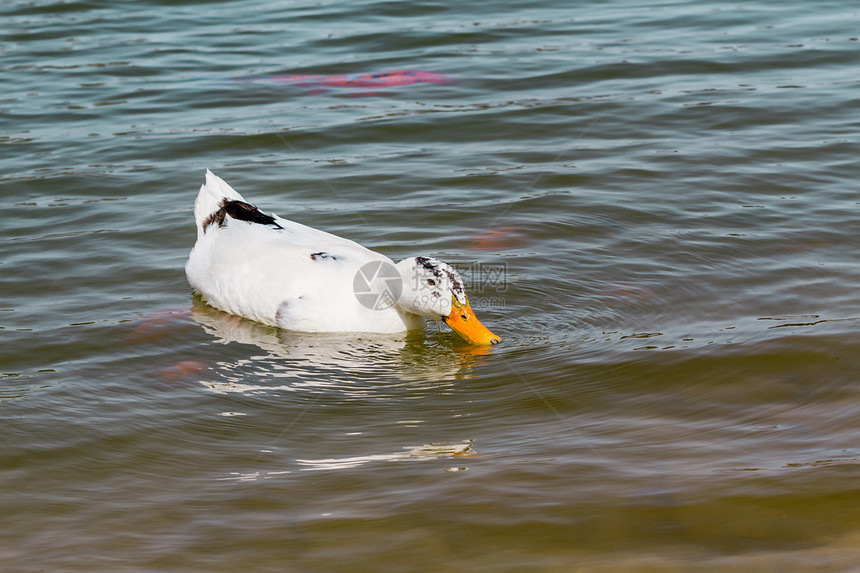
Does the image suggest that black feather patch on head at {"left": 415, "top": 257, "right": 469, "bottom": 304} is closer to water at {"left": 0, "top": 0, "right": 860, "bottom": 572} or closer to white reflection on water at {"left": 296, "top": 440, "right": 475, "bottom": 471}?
water at {"left": 0, "top": 0, "right": 860, "bottom": 572}

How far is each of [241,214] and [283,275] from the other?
90cm

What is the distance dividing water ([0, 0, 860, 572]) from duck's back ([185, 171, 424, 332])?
6.0 inches

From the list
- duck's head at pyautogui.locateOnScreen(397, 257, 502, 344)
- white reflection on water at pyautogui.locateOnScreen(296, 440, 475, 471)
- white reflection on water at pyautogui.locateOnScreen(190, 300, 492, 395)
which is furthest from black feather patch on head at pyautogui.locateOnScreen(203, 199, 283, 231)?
white reflection on water at pyautogui.locateOnScreen(296, 440, 475, 471)

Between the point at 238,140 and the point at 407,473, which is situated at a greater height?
the point at 238,140

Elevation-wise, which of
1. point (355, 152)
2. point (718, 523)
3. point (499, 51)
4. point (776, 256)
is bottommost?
point (718, 523)

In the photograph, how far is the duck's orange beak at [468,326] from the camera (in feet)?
21.2

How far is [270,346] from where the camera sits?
6715 millimetres

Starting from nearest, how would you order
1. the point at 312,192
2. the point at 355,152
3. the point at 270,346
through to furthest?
1. the point at 270,346
2. the point at 312,192
3. the point at 355,152

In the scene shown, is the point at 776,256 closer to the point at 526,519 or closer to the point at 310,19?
the point at 526,519

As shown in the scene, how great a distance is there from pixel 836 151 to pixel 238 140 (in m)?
6.28

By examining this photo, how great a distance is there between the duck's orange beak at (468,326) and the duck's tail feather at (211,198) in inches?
89.3

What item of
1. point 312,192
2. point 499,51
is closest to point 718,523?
point 312,192

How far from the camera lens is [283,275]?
6.95m
